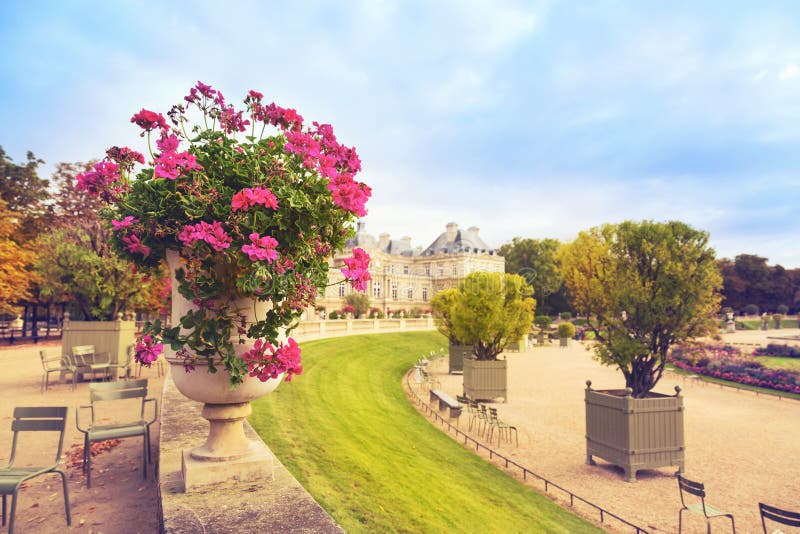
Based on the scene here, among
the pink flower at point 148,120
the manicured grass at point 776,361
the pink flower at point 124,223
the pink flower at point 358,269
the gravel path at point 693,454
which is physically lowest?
the gravel path at point 693,454

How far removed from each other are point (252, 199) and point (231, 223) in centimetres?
26

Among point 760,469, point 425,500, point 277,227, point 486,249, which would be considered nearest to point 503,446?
point 760,469

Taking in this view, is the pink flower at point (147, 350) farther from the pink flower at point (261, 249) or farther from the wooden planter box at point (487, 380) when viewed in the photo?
the wooden planter box at point (487, 380)

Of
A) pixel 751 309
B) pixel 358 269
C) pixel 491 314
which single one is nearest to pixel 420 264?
pixel 751 309

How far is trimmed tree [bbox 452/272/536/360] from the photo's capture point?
22875 mm

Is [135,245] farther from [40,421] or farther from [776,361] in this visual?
[776,361]

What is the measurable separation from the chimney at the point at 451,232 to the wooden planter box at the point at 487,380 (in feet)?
292

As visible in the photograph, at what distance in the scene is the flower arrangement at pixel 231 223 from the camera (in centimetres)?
347

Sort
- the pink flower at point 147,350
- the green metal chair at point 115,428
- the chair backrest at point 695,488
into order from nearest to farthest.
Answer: the pink flower at point 147,350 → the green metal chair at point 115,428 → the chair backrest at point 695,488

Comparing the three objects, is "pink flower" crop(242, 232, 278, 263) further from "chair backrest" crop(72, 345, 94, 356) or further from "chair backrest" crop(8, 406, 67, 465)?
"chair backrest" crop(72, 345, 94, 356)

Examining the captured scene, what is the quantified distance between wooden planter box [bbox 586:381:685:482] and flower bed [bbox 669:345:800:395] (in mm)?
10034

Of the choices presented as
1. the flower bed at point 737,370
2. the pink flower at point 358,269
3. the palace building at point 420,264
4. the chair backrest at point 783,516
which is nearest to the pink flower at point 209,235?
the pink flower at point 358,269

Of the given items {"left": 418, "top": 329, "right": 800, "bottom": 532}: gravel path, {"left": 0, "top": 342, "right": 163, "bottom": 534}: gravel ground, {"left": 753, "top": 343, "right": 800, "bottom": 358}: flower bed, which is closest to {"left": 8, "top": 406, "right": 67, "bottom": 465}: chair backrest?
{"left": 0, "top": 342, "right": 163, "bottom": 534}: gravel ground

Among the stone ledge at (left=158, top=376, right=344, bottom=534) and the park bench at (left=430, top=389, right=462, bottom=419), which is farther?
the park bench at (left=430, top=389, right=462, bottom=419)
